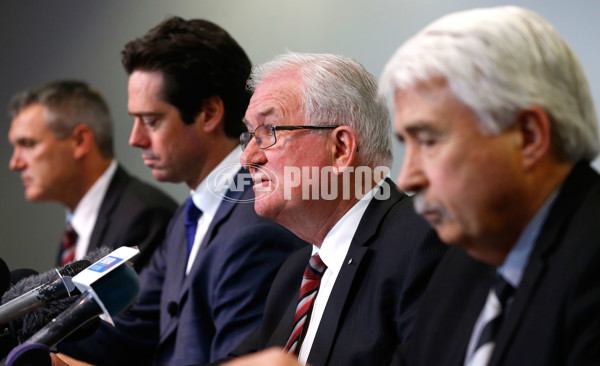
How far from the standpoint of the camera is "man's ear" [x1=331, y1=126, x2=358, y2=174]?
1.74 meters

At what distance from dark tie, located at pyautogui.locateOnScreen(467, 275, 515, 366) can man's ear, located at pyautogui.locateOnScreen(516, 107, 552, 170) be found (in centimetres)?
20

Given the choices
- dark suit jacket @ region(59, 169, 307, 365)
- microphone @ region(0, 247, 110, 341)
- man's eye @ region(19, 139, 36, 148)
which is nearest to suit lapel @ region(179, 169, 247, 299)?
dark suit jacket @ region(59, 169, 307, 365)

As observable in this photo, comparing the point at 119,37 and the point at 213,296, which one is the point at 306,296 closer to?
the point at 213,296

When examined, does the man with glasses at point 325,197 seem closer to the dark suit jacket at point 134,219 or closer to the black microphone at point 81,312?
the black microphone at point 81,312

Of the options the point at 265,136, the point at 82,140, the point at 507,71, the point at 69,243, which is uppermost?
the point at 507,71

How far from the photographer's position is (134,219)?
3016 mm

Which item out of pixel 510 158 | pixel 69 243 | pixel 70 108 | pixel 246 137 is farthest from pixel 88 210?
pixel 510 158

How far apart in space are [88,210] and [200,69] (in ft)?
3.77

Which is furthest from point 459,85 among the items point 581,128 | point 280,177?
point 280,177

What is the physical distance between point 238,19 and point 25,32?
4.40 feet

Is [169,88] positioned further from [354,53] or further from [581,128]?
[581,128]

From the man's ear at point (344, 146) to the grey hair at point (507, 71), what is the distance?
2.13ft

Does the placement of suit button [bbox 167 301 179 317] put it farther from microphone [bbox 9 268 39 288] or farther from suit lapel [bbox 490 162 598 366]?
suit lapel [bbox 490 162 598 366]

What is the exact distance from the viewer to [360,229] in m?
1.67
